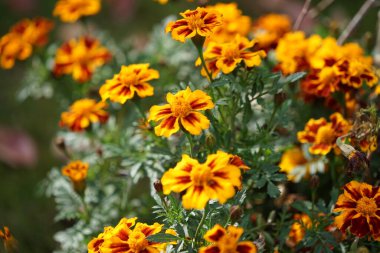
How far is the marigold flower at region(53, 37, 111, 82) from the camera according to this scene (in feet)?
6.23

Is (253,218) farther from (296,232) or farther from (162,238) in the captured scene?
(162,238)

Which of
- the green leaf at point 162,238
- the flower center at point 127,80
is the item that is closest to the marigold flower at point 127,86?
the flower center at point 127,80

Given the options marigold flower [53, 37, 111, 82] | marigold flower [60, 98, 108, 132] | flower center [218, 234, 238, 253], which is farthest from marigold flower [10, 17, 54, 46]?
flower center [218, 234, 238, 253]

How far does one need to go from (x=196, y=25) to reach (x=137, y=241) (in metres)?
0.52

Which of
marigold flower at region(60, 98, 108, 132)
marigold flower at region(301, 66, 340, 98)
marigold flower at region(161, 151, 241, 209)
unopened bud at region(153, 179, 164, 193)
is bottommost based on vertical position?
marigold flower at region(60, 98, 108, 132)

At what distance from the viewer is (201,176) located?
3.28 ft

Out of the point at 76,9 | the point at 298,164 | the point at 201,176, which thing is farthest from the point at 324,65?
the point at 76,9

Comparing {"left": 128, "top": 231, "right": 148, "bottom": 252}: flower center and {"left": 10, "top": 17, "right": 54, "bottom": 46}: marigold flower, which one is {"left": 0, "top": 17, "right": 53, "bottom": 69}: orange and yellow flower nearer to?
{"left": 10, "top": 17, "right": 54, "bottom": 46}: marigold flower

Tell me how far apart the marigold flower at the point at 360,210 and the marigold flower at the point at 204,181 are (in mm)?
326

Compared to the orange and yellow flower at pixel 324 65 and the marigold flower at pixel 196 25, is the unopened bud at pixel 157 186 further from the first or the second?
the orange and yellow flower at pixel 324 65

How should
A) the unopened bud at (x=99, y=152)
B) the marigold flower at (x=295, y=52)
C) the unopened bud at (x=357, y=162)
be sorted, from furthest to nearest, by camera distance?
the unopened bud at (x=99, y=152) → the marigold flower at (x=295, y=52) → the unopened bud at (x=357, y=162)

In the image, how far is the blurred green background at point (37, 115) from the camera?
2.38 m

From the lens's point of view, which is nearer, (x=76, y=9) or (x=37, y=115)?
(x=76, y=9)

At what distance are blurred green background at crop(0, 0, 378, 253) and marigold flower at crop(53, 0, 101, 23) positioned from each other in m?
0.31
